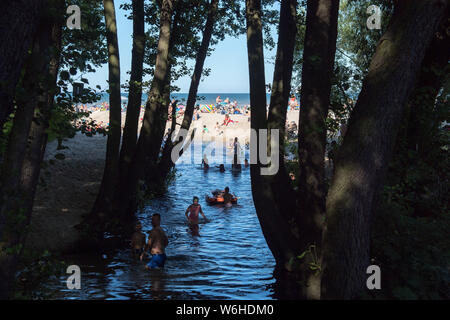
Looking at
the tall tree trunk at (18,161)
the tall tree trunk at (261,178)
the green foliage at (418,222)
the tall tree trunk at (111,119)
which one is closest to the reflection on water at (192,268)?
the tall tree trunk at (18,161)

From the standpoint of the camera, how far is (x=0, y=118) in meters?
4.40

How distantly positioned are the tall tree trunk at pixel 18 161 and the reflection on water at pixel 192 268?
92 centimetres

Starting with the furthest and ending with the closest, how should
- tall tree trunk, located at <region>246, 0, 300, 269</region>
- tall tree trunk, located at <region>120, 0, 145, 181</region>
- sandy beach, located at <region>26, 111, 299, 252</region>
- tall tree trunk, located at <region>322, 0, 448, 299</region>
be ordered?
tall tree trunk, located at <region>120, 0, 145, 181</region>
sandy beach, located at <region>26, 111, 299, 252</region>
tall tree trunk, located at <region>246, 0, 300, 269</region>
tall tree trunk, located at <region>322, 0, 448, 299</region>

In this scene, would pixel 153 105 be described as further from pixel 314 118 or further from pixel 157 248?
pixel 314 118

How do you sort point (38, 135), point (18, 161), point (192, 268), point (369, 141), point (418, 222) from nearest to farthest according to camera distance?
point (369, 141) < point (18, 161) < point (38, 135) < point (418, 222) < point (192, 268)

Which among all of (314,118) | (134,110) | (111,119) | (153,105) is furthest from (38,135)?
(134,110)

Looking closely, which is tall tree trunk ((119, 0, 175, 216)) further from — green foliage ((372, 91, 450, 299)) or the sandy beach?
green foliage ((372, 91, 450, 299))

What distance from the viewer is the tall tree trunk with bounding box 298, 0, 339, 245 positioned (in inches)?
317

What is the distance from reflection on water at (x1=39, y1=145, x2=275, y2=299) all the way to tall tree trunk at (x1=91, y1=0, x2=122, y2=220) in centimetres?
133

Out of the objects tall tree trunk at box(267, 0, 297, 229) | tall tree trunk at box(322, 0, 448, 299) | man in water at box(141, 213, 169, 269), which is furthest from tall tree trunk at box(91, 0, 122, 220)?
tall tree trunk at box(322, 0, 448, 299)

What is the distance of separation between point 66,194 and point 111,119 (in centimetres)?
501

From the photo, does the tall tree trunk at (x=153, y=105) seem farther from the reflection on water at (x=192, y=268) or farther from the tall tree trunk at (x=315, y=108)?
the tall tree trunk at (x=315, y=108)

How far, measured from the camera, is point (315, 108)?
816 centimetres
